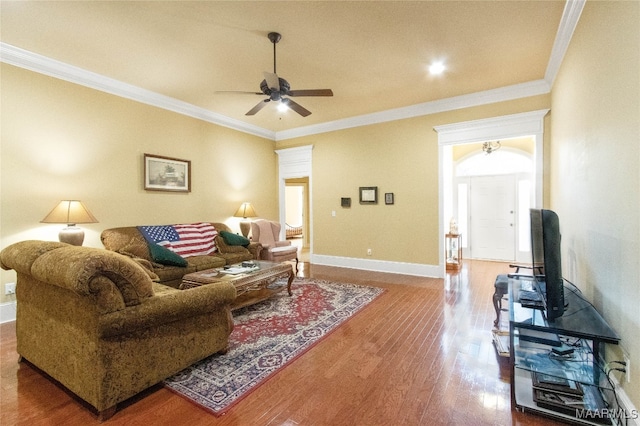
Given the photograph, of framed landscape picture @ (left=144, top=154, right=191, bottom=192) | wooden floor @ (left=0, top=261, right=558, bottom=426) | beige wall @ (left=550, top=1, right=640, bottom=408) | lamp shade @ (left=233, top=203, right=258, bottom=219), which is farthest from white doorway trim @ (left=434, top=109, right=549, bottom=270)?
framed landscape picture @ (left=144, top=154, right=191, bottom=192)

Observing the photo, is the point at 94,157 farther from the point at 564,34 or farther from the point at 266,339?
the point at 564,34

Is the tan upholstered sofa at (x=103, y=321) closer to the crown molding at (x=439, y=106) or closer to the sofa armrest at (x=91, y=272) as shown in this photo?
the sofa armrest at (x=91, y=272)

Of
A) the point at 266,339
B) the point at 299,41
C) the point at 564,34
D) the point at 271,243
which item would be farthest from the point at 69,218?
the point at 564,34

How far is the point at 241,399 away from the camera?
6.19 feet

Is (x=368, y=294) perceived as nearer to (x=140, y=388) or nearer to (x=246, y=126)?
(x=140, y=388)

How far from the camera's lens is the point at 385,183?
5551 mm

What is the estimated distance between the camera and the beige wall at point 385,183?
5.05 meters

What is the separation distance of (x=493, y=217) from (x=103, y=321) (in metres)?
7.20

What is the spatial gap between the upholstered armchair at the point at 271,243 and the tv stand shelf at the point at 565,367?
3.71m

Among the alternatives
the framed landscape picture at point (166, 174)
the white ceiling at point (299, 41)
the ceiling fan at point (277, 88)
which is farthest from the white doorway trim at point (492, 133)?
the framed landscape picture at point (166, 174)

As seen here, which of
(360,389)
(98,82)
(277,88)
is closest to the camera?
(360,389)

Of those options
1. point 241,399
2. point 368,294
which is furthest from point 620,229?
point 368,294

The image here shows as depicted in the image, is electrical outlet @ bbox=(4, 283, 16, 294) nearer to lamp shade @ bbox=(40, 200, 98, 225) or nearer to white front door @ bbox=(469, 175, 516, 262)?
lamp shade @ bbox=(40, 200, 98, 225)

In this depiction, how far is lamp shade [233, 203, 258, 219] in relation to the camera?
583 cm
